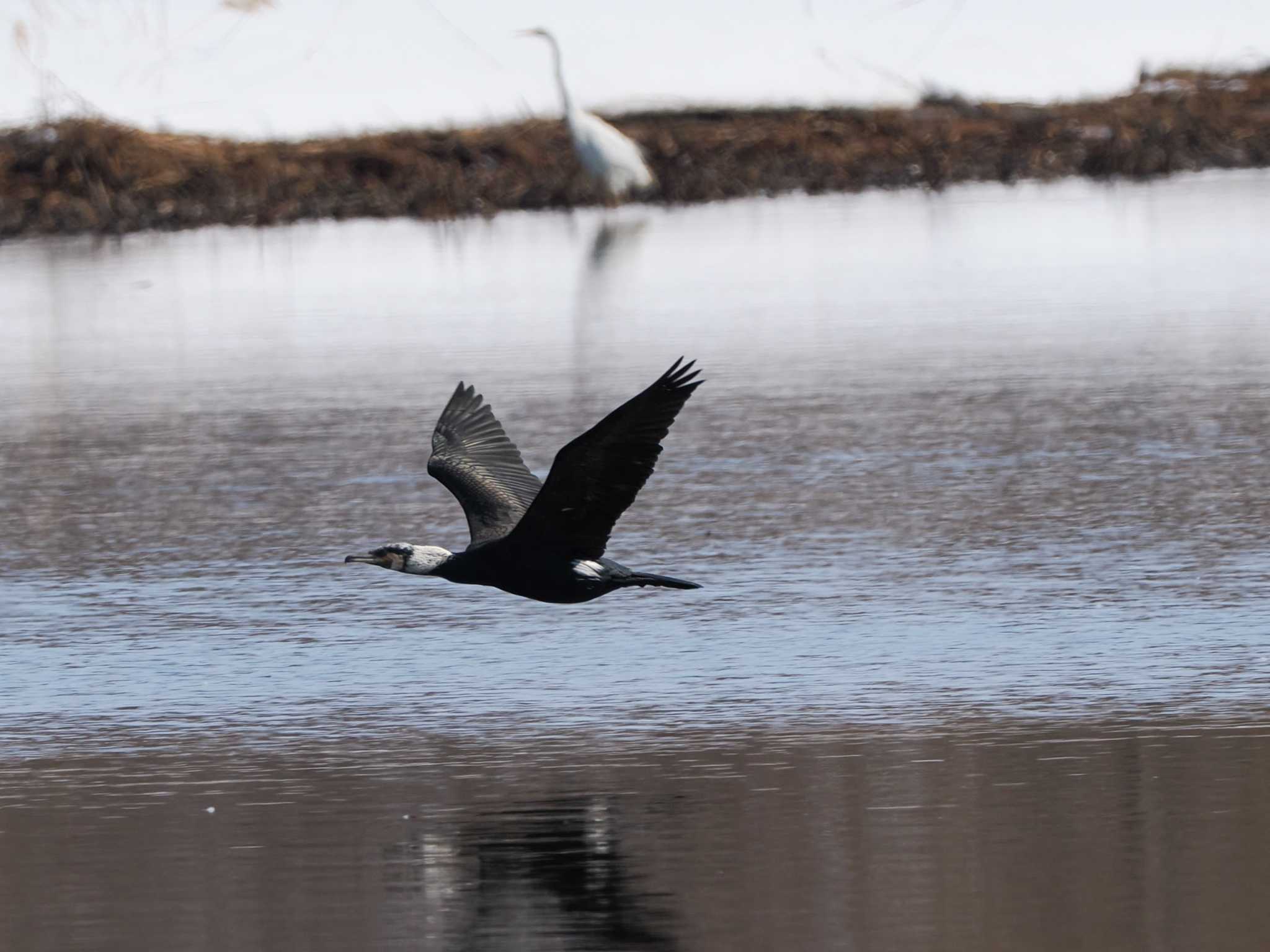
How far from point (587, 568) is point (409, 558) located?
0.70m

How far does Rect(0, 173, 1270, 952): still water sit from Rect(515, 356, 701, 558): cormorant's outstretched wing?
44 centimetres

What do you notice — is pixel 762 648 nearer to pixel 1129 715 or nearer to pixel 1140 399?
pixel 1129 715

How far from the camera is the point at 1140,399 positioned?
12.6 metres

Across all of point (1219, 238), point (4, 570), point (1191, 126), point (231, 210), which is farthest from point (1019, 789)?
point (1191, 126)

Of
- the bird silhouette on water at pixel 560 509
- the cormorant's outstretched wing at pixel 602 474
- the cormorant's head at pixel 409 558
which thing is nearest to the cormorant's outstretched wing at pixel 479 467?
the bird silhouette on water at pixel 560 509

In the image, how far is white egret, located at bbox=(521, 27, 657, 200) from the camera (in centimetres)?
2514

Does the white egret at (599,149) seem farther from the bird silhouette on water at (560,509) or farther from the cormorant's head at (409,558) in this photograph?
the cormorant's head at (409,558)

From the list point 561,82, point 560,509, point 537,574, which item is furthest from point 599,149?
point 560,509

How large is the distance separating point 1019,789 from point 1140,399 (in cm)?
667

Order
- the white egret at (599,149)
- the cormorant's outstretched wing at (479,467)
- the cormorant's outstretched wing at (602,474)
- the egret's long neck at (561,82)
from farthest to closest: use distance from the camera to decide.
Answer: the white egret at (599,149) → the egret's long neck at (561,82) → the cormorant's outstretched wing at (479,467) → the cormorant's outstretched wing at (602,474)

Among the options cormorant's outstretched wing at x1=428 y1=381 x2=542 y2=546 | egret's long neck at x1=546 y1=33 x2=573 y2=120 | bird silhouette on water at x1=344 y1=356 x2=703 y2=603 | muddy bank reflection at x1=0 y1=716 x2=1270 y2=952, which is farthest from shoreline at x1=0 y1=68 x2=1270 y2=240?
muddy bank reflection at x1=0 y1=716 x2=1270 y2=952

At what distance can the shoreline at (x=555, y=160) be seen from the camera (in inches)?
1070

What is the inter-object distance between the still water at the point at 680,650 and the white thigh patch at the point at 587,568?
0.96 feet

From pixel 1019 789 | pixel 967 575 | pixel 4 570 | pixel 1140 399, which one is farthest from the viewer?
pixel 1140 399
